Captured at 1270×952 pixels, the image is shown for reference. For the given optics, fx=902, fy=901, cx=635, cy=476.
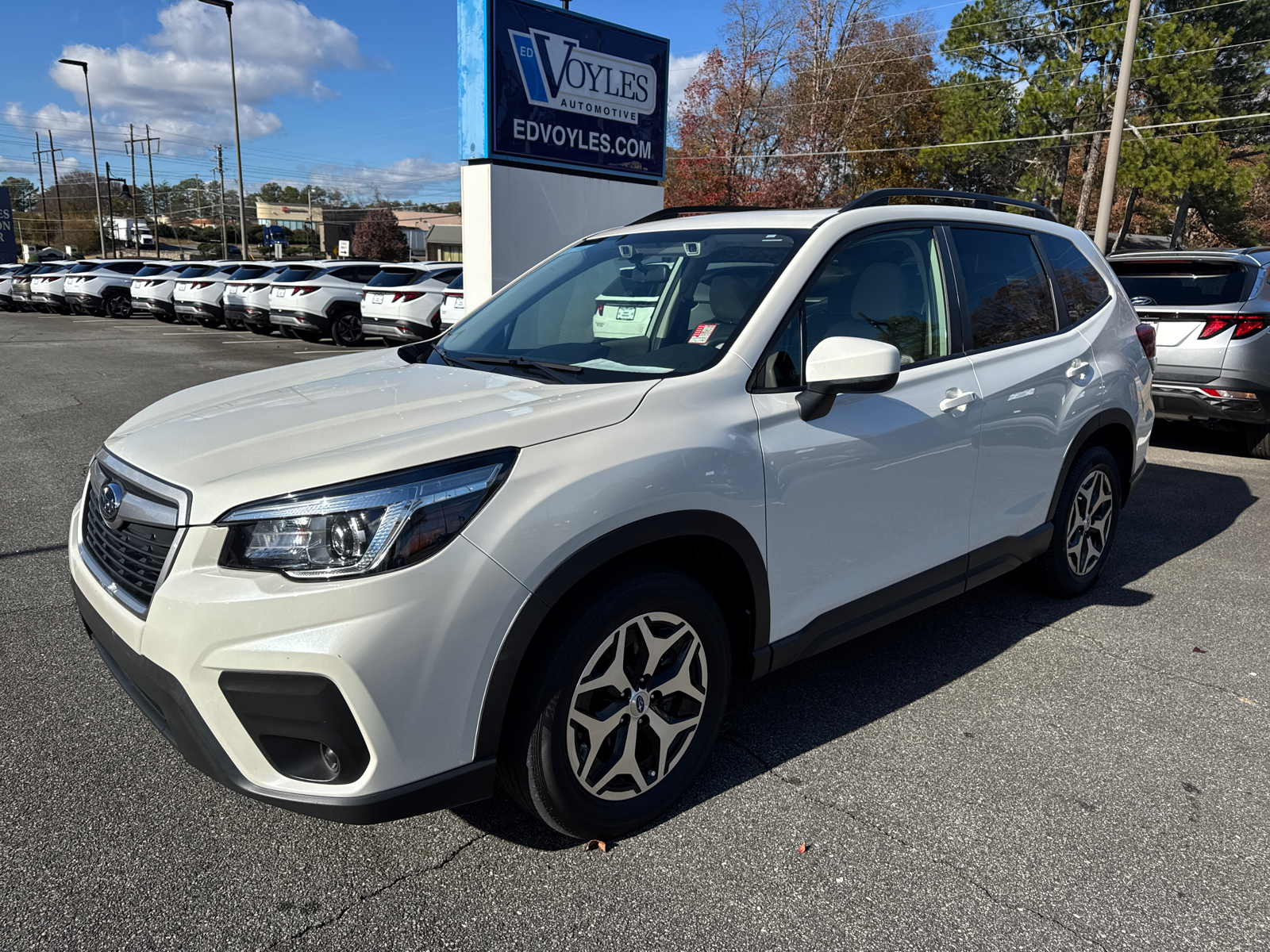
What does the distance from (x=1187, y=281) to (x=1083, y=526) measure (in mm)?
4587

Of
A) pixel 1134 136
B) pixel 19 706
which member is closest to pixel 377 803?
pixel 19 706

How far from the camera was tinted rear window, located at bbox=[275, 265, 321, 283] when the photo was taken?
747 inches

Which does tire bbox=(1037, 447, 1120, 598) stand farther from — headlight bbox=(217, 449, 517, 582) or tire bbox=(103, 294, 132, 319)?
tire bbox=(103, 294, 132, 319)

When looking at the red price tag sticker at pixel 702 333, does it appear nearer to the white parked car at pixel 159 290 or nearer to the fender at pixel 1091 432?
the fender at pixel 1091 432

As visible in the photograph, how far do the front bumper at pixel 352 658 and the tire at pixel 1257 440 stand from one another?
796 centimetres

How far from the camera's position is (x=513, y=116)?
27.1 ft

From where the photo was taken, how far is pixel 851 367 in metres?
2.67

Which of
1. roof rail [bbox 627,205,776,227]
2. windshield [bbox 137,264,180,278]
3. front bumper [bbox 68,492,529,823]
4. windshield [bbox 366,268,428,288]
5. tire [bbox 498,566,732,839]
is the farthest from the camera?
windshield [bbox 137,264,180,278]

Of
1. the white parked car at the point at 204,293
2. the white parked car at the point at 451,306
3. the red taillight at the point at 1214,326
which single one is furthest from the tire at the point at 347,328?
the red taillight at the point at 1214,326

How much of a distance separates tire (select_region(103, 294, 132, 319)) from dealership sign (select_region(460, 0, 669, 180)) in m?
23.2

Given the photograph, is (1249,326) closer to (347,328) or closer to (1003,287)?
(1003,287)

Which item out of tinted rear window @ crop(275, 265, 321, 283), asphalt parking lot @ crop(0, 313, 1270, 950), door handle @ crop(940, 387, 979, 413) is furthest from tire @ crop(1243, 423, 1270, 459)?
tinted rear window @ crop(275, 265, 321, 283)

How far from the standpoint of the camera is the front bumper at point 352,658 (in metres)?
2.01

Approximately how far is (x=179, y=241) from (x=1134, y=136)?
108 meters
